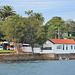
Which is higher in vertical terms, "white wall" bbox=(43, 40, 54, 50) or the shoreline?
"white wall" bbox=(43, 40, 54, 50)

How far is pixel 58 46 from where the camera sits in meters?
76.9

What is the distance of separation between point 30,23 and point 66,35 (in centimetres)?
4137

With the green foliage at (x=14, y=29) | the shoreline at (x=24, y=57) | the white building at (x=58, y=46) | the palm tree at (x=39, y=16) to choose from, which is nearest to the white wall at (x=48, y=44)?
the white building at (x=58, y=46)

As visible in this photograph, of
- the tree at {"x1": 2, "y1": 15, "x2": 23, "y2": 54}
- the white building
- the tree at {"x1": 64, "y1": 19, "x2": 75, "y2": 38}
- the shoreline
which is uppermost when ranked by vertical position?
the tree at {"x1": 64, "y1": 19, "x2": 75, "y2": 38}

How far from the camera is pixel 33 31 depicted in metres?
73.8

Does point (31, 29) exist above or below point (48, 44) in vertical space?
above

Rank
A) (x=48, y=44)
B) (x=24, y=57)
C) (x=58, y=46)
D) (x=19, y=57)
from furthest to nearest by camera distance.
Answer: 1. (x=48, y=44)
2. (x=58, y=46)
3. (x=24, y=57)
4. (x=19, y=57)

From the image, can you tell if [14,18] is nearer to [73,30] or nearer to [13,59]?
[13,59]

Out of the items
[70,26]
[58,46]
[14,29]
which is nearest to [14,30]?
[14,29]

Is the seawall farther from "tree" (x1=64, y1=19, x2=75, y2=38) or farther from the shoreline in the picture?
"tree" (x1=64, y1=19, x2=75, y2=38)

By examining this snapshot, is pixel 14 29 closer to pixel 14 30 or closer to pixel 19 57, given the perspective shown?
pixel 14 30

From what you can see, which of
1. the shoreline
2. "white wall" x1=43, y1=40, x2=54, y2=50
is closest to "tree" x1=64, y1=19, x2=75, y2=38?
"white wall" x1=43, y1=40, x2=54, y2=50

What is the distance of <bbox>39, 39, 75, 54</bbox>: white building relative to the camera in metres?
76.0

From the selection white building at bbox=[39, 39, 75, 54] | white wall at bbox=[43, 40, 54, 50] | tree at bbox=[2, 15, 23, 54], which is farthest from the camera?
white wall at bbox=[43, 40, 54, 50]
